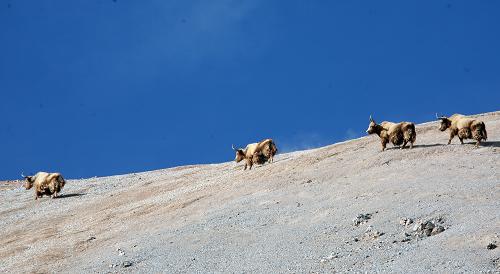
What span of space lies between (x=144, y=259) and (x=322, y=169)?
11.0 meters

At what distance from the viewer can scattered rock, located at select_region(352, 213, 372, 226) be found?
19094 millimetres

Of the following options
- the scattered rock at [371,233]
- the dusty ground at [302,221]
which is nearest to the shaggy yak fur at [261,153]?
the dusty ground at [302,221]

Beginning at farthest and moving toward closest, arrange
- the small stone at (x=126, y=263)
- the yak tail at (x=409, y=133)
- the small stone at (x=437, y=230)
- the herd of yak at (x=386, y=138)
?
the yak tail at (x=409, y=133)
the herd of yak at (x=386, y=138)
the small stone at (x=126, y=263)
the small stone at (x=437, y=230)

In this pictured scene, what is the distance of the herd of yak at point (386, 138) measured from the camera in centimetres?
2744

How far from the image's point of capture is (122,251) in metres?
21.2

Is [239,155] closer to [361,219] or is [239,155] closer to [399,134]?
[399,134]

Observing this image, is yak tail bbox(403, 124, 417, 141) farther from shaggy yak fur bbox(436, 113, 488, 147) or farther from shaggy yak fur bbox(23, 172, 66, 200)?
shaggy yak fur bbox(23, 172, 66, 200)

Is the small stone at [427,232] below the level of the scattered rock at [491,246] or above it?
above

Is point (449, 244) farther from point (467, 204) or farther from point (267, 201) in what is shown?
point (267, 201)

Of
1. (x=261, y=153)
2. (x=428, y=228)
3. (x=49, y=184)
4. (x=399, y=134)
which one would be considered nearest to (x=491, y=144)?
(x=399, y=134)

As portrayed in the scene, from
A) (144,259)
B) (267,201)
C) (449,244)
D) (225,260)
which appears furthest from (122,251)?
(449,244)

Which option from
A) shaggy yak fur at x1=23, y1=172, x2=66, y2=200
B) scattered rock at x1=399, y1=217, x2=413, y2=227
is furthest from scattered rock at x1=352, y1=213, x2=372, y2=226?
shaggy yak fur at x1=23, y1=172, x2=66, y2=200

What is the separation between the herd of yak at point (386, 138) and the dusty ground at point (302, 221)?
0.70 meters

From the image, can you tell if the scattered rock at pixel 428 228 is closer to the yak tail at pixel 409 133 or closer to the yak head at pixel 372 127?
the yak tail at pixel 409 133
